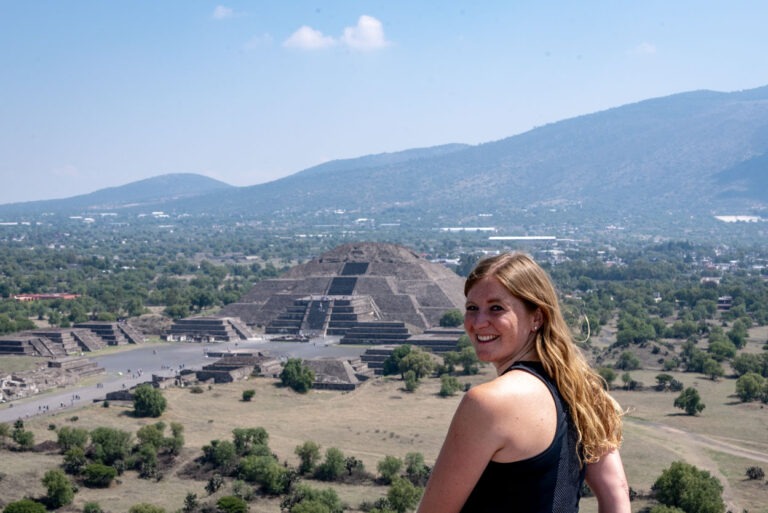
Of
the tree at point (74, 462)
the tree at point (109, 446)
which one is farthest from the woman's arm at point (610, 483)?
the tree at point (109, 446)

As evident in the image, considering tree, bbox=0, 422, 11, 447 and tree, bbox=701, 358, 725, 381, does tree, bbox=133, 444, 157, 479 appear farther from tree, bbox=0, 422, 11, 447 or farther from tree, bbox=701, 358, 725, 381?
tree, bbox=701, 358, 725, 381

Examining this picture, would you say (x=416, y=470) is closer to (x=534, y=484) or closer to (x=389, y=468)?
(x=389, y=468)

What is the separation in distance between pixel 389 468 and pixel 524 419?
29712 millimetres

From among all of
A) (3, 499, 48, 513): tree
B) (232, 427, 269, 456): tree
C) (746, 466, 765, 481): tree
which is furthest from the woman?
(232, 427, 269, 456): tree

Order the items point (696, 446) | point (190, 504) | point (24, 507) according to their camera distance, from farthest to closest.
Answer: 1. point (696, 446)
2. point (190, 504)
3. point (24, 507)

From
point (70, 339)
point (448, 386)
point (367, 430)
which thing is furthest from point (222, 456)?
point (70, 339)

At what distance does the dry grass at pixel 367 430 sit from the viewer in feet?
104

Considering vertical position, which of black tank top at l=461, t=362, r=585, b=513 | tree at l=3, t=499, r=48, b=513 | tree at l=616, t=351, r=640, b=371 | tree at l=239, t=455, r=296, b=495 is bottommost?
tree at l=616, t=351, r=640, b=371

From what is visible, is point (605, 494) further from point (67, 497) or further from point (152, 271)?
point (152, 271)

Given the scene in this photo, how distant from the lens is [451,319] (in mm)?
70125

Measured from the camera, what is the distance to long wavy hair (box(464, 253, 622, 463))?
13.2ft

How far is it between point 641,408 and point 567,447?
144 feet

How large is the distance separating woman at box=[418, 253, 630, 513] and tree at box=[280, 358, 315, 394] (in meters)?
46.0

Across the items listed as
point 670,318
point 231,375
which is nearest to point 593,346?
point 670,318
